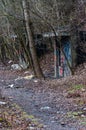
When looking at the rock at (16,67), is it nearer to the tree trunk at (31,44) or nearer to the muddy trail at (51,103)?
the tree trunk at (31,44)

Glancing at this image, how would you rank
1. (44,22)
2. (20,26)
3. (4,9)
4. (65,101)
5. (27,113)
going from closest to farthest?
(27,113)
(65,101)
(44,22)
(4,9)
(20,26)

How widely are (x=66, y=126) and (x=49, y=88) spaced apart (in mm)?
7244

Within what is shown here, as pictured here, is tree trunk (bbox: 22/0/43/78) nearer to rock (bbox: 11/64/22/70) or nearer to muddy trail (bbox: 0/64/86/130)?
muddy trail (bbox: 0/64/86/130)

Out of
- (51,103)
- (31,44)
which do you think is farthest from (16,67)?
(51,103)

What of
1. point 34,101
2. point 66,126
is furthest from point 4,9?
point 66,126

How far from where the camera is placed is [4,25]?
2414cm

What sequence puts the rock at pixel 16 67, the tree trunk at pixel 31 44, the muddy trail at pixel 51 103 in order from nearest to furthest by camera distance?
the muddy trail at pixel 51 103, the tree trunk at pixel 31 44, the rock at pixel 16 67

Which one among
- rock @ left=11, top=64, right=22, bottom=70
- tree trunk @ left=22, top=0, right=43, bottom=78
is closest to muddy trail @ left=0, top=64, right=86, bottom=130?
tree trunk @ left=22, top=0, right=43, bottom=78

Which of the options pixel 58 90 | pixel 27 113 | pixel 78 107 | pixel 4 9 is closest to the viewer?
pixel 27 113

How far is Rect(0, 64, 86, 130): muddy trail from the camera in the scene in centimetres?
874

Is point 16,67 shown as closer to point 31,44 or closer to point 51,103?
point 31,44

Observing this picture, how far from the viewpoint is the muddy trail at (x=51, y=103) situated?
874 cm

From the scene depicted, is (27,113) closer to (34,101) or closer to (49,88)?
(34,101)

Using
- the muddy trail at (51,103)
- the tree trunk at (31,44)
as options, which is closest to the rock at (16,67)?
the tree trunk at (31,44)
